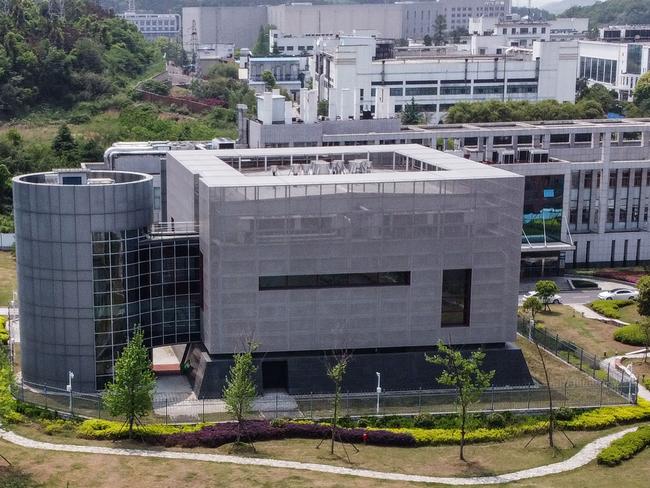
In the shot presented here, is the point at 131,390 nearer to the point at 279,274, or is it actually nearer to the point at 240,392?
the point at 240,392

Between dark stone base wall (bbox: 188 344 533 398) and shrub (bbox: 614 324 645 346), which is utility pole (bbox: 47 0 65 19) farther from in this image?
dark stone base wall (bbox: 188 344 533 398)

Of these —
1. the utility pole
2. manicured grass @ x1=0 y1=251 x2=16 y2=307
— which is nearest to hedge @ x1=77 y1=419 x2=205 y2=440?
manicured grass @ x1=0 y1=251 x2=16 y2=307

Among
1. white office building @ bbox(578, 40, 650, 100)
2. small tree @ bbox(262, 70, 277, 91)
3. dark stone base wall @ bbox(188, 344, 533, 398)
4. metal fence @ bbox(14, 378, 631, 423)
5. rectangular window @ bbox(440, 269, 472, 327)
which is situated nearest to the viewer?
metal fence @ bbox(14, 378, 631, 423)

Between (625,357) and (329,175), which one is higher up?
(329,175)

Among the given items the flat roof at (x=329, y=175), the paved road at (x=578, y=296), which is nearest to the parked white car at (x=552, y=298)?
the paved road at (x=578, y=296)

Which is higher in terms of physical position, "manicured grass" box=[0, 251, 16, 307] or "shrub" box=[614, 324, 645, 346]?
"manicured grass" box=[0, 251, 16, 307]

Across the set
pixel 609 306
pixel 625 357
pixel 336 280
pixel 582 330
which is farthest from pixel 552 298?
pixel 336 280
